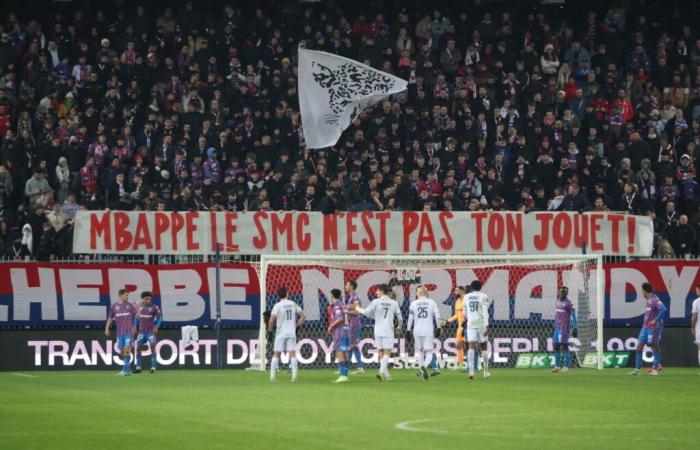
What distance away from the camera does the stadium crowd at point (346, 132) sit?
1259 inches

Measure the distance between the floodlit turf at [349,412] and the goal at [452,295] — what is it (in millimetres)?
4295

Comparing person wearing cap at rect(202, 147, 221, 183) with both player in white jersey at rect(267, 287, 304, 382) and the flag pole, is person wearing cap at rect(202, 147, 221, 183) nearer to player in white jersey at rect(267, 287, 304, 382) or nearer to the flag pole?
the flag pole

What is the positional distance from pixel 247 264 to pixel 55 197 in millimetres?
4768

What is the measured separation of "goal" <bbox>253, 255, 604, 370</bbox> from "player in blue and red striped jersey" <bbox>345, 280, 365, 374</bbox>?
5.36 ft

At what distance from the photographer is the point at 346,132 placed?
35.3 meters

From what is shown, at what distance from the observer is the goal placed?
3184 centimetres

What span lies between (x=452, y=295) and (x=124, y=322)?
8002mm

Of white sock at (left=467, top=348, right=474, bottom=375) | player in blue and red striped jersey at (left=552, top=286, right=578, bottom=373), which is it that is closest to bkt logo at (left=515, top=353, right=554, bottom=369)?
player in blue and red striped jersey at (left=552, top=286, right=578, bottom=373)

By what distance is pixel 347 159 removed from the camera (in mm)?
33781

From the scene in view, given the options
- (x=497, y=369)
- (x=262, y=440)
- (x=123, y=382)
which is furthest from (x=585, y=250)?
(x=262, y=440)

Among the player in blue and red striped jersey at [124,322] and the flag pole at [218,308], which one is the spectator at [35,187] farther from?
the flag pole at [218,308]

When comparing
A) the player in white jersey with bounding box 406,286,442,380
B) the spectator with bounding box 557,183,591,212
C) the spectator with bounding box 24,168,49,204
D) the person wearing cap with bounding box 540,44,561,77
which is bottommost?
the player in white jersey with bounding box 406,286,442,380

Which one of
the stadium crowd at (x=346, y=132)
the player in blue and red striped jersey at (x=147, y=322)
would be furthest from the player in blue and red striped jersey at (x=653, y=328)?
the player in blue and red striped jersey at (x=147, y=322)

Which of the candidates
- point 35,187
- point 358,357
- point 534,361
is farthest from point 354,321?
point 35,187
